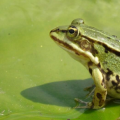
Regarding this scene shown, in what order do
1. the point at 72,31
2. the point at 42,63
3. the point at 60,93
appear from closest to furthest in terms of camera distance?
1. the point at 72,31
2. the point at 60,93
3. the point at 42,63

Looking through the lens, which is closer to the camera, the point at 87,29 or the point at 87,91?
the point at 87,29

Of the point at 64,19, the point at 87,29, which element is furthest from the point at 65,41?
the point at 64,19

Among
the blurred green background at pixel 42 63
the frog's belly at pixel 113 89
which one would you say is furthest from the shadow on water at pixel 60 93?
the frog's belly at pixel 113 89

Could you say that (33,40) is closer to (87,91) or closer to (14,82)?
(14,82)

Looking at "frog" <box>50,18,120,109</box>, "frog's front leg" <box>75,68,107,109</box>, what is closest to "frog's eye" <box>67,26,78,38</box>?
"frog" <box>50,18,120,109</box>

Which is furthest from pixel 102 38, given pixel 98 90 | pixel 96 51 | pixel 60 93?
pixel 60 93

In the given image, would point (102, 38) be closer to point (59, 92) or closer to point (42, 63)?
point (59, 92)
